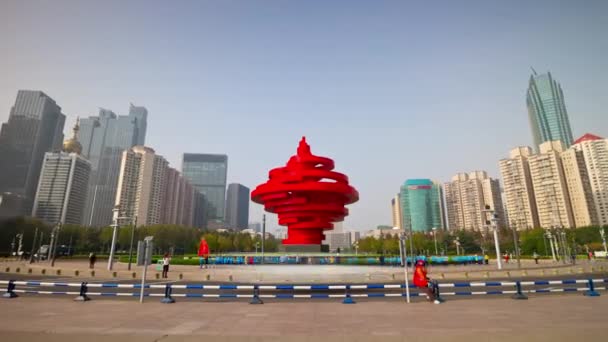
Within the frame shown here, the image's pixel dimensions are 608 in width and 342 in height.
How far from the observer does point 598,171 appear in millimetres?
108188

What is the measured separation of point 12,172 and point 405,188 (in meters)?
212

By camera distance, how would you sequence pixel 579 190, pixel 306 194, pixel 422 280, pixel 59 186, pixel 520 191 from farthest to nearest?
pixel 59 186 < pixel 520 191 < pixel 579 190 < pixel 306 194 < pixel 422 280

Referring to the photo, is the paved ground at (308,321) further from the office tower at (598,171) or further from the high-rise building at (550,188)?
the office tower at (598,171)

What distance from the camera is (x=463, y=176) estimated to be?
147m

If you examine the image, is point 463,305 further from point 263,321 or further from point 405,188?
point 405,188

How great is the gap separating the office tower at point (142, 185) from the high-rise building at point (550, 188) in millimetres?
149885

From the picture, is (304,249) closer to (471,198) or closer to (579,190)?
(579,190)

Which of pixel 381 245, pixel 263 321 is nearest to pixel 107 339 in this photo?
pixel 263 321

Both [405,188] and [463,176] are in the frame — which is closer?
[463,176]

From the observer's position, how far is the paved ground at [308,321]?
7.00m

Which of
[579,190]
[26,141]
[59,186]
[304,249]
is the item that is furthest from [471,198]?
[26,141]

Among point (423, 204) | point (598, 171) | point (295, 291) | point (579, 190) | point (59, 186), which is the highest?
point (598, 171)

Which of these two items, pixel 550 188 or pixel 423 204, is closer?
pixel 550 188

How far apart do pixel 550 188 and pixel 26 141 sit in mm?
265040
